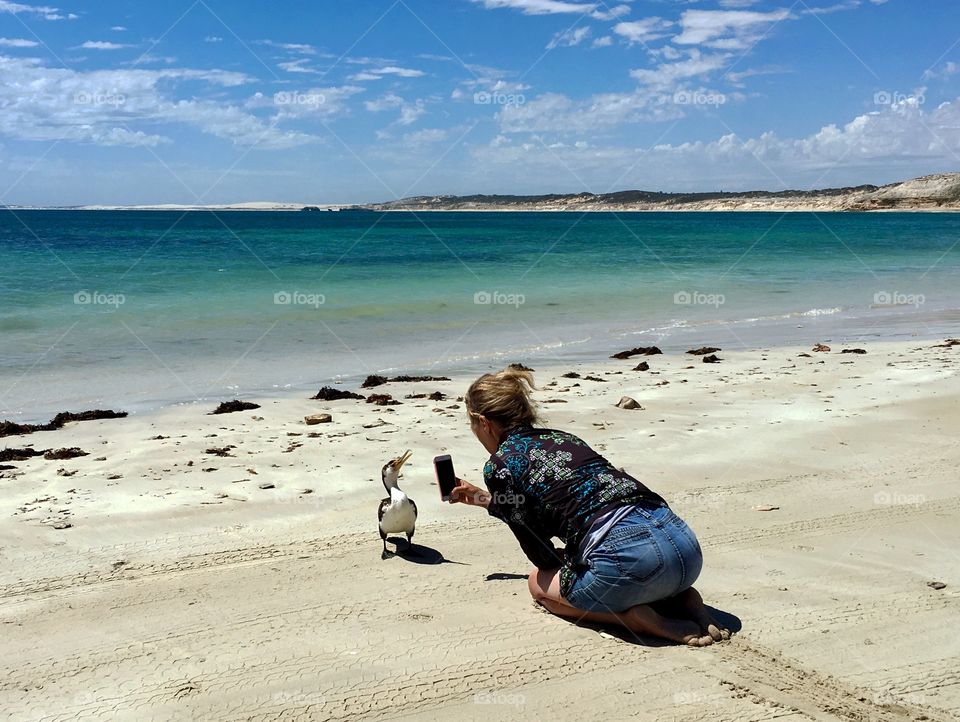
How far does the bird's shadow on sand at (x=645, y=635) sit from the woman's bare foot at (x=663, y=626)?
3cm

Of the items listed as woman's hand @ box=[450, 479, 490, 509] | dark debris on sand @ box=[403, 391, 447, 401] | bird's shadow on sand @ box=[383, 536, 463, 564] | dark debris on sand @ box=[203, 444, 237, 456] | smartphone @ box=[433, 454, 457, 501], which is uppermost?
smartphone @ box=[433, 454, 457, 501]

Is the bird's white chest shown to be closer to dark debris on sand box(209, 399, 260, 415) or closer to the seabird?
the seabird

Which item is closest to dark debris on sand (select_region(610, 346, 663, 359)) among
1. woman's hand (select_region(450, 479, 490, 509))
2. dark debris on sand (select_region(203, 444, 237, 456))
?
dark debris on sand (select_region(203, 444, 237, 456))

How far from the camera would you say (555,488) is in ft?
12.9

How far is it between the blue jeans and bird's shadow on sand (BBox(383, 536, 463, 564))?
1.31m

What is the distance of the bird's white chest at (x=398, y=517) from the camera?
5.02 metres

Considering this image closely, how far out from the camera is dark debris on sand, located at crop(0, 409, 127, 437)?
8.91 m

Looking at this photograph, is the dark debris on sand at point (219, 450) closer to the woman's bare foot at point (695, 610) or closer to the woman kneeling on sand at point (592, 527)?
the woman kneeling on sand at point (592, 527)

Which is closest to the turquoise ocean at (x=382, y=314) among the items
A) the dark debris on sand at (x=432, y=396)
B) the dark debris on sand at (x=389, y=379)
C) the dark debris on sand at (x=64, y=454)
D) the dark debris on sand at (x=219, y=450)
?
the dark debris on sand at (x=389, y=379)

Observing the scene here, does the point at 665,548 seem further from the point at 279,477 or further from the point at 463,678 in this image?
the point at 279,477

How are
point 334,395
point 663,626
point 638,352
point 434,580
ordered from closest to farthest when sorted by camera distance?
point 663,626
point 434,580
point 334,395
point 638,352

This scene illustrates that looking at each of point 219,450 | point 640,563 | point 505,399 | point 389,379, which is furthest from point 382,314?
point 640,563

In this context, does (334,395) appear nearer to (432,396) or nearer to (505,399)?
(432,396)

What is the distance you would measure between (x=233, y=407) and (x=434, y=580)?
541 cm
